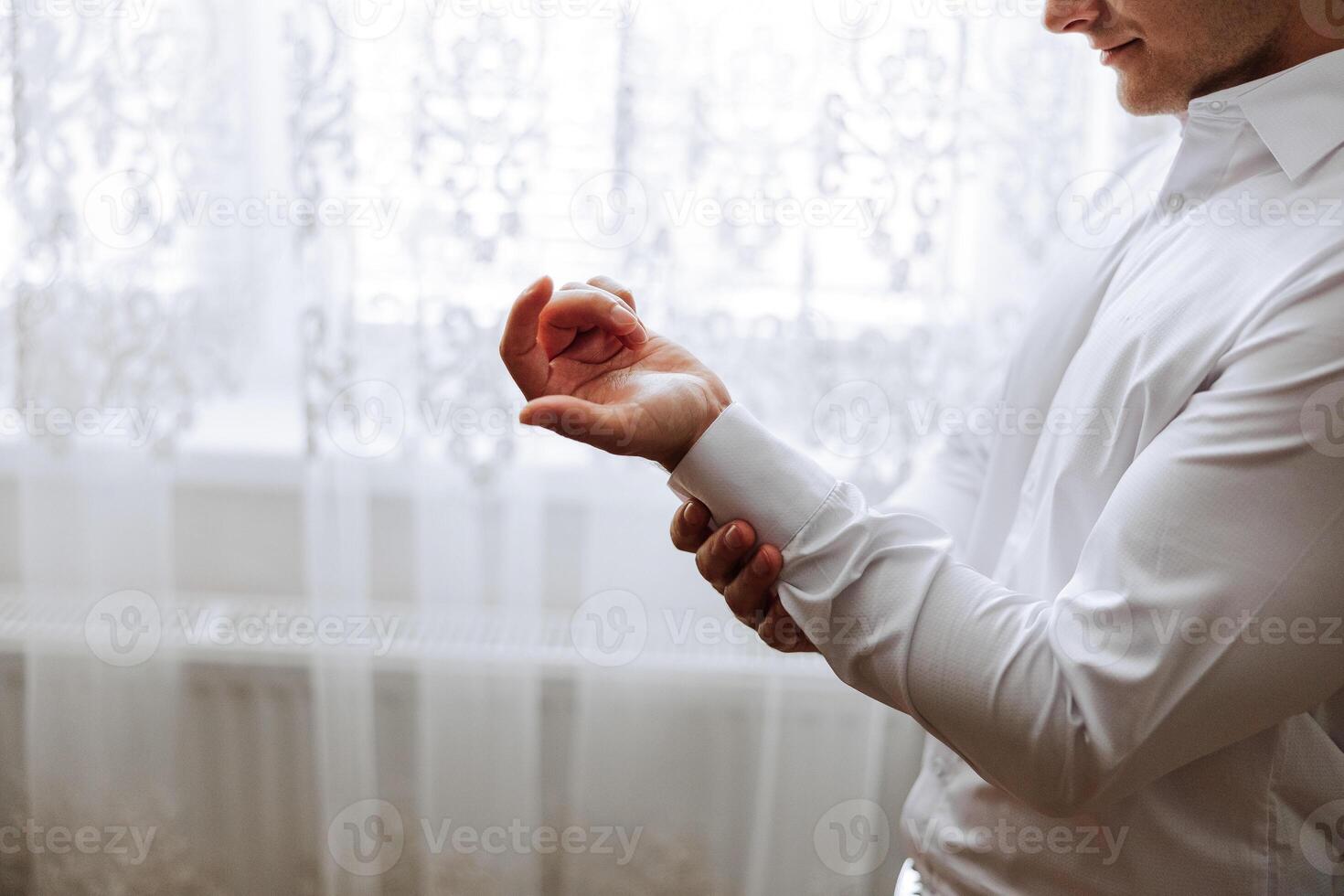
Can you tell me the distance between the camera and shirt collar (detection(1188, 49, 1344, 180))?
29.2 inches

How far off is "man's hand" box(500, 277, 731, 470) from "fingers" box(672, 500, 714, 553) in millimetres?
59

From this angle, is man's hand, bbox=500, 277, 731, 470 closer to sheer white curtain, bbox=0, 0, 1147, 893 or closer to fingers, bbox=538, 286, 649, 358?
fingers, bbox=538, 286, 649, 358

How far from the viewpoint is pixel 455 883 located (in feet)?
4.89

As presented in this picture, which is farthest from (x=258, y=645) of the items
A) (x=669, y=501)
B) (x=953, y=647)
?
(x=953, y=647)

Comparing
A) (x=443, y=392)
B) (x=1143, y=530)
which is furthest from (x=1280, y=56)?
(x=443, y=392)

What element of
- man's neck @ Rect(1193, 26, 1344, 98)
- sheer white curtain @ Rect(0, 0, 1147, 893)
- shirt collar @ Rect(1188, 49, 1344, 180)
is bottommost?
sheer white curtain @ Rect(0, 0, 1147, 893)

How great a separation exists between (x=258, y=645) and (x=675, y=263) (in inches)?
31.2

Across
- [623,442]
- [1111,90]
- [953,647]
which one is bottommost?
[953,647]

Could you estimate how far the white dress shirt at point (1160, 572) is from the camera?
642 mm

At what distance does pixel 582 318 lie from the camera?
0.82 m

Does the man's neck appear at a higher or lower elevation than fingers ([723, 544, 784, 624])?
higher

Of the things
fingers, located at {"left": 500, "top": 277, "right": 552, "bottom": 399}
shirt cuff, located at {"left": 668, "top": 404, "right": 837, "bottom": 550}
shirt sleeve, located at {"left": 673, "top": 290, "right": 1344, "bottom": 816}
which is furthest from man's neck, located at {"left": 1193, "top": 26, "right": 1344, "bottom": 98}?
fingers, located at {"left": 500, "top": 277, "right": 552, "bottom": 399}

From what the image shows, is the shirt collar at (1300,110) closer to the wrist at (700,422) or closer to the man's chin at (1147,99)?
the man's chin at (1147,99)

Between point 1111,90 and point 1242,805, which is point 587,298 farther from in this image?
point 1111,90
